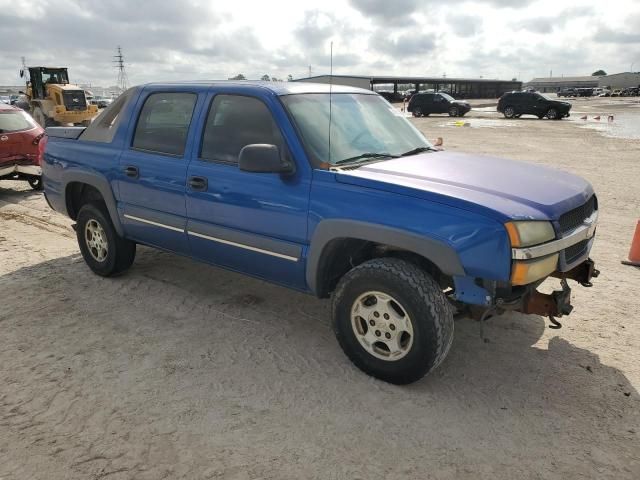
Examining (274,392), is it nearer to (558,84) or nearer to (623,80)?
(623,80)

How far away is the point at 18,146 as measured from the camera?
29.6 feet

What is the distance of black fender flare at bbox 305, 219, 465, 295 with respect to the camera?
2.87 m

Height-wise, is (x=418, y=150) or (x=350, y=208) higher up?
(x=418, y=150)

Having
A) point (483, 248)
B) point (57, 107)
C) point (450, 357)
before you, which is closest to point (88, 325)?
point (450, 357)

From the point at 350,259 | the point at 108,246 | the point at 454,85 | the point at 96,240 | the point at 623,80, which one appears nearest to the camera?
the point at 350,259

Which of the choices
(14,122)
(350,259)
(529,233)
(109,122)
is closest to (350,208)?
(350,259)

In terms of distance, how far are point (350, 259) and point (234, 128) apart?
1298 mm

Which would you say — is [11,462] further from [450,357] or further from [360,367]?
[450,357]

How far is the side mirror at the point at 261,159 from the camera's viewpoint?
3242 millimetres

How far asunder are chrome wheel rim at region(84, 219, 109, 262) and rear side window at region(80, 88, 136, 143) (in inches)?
32.1

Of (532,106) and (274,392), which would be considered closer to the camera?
(274,392)

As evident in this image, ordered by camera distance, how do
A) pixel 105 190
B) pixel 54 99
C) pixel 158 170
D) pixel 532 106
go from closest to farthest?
pixel 158 170 → pixel 105 190 → pixel 54 99 → pixel 532 106

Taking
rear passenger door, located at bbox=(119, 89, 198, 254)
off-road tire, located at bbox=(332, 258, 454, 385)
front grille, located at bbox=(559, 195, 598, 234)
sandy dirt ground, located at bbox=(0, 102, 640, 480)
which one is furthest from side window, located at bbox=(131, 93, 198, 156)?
front grille, located at bbox=(559, 195, 598, 234)

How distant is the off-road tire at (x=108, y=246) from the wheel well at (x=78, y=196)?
0.09 meters
